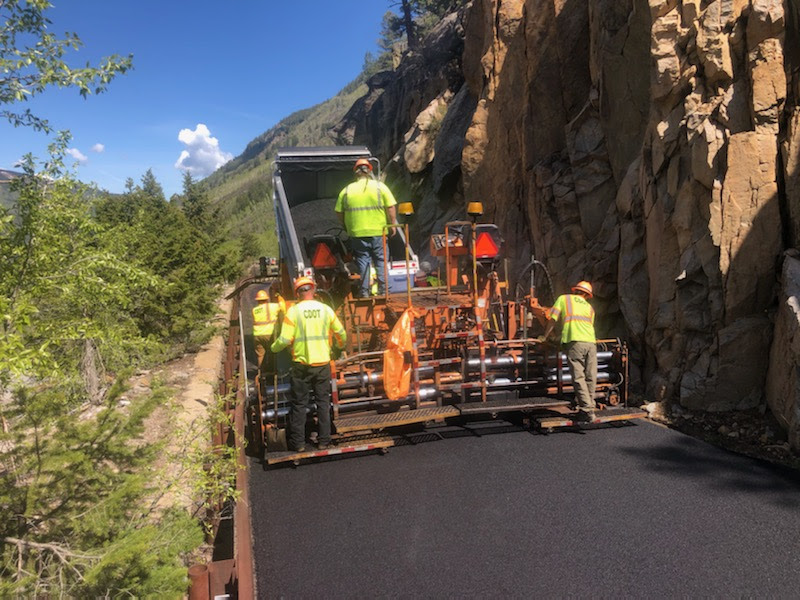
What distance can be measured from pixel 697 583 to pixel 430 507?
1926mm

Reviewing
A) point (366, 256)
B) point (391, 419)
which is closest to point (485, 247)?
point (366, 256)

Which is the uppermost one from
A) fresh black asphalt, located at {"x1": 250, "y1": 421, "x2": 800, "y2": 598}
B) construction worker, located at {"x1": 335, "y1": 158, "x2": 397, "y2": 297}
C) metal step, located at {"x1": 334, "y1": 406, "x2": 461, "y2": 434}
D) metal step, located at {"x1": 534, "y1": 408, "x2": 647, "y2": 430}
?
construction worker, located at {"x1": 335, "y1": 158, "x2": 397, "y2": 297}

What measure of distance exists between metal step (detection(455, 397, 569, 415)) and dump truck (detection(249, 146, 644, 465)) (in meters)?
0.01

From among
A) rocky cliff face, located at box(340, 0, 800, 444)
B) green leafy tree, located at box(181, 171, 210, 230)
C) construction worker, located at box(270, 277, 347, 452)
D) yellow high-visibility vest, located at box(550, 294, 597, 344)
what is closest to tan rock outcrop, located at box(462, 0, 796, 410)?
rocky cliff face, located at box(340, 0, 800, 444)

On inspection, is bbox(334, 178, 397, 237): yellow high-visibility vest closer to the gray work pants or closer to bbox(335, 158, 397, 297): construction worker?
bbox(335, 158, 397, 297): construction worker

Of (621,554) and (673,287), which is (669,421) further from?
(621,554)

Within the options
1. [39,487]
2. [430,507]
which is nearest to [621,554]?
[430,507]

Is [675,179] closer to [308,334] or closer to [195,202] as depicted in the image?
[308,334]

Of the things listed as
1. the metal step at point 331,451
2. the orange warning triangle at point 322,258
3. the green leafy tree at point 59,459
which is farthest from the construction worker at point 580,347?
the green leafy tree at point 59,459

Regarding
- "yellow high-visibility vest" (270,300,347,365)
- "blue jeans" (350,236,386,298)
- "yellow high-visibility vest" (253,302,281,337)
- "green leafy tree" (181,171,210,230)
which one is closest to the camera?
"yellow high-visibility vest" (270,300,347,365)

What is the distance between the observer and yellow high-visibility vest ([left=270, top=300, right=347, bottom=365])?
523cm

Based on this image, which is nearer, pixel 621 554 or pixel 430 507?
pixel 621 554

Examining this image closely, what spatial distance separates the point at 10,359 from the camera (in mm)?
2465

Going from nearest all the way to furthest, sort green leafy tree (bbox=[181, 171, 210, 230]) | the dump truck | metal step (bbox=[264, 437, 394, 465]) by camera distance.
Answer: metal step (bbox=[264, 437, 394, 465])
the dump truck
green leafy tree (bbox=[181, 171, 210, 230])
